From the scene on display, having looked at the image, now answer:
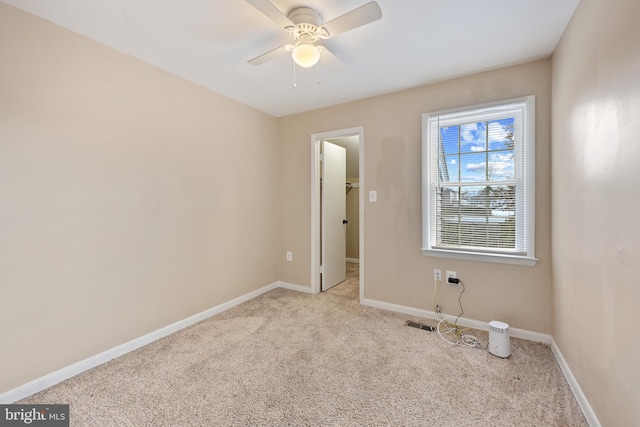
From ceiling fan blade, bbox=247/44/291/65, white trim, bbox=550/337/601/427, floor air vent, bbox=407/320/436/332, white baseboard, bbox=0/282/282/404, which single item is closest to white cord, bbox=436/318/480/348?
floor air vent, bbox=407/320/436/332

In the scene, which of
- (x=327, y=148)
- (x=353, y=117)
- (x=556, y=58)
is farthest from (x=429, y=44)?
(x=327, y=148)

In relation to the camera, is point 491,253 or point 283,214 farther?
point 283,214

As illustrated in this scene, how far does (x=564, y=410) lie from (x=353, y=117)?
2924 mm

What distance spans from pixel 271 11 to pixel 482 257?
2.50 meters

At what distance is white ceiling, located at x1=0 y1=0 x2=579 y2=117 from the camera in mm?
1631

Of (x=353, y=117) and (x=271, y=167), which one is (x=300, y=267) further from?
(x=353, y=117)

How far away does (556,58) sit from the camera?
→ 2057 mm

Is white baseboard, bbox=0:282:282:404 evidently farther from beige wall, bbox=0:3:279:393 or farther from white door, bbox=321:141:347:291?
white door, bbox=321:141:347:291

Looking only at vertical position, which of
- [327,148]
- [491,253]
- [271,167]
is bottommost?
[491,253]

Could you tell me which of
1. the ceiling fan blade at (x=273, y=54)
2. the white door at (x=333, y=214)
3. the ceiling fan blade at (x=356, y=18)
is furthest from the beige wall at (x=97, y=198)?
the ceiling fan blade at (x=356, y=18)

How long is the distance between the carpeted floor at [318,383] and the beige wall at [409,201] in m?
0.40

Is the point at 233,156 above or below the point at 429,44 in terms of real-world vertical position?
below

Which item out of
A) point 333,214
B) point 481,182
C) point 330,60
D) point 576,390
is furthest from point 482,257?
point 330,60

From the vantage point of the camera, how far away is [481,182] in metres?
2.50
